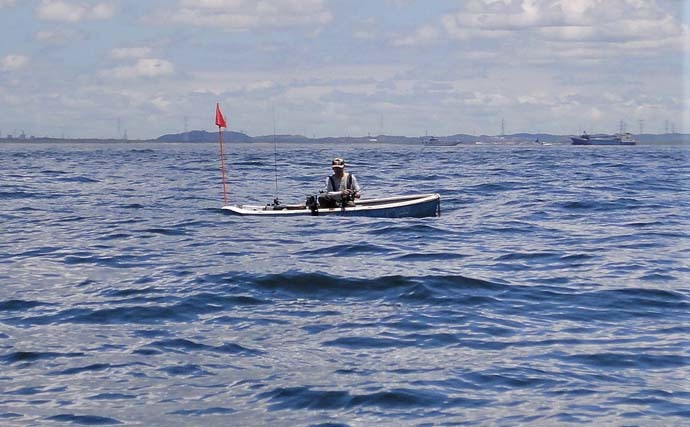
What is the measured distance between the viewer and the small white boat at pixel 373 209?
2555 cm

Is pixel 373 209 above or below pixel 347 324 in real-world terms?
above

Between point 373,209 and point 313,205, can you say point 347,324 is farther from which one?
point 373,209

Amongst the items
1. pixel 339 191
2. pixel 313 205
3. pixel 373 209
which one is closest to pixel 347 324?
pixel 313 205

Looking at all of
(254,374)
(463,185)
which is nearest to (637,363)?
(254,374)

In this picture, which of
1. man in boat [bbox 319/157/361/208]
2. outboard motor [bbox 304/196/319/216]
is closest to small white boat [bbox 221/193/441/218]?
outboard motor [bbox 304/196/319/216]

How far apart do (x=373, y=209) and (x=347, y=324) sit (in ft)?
43.4

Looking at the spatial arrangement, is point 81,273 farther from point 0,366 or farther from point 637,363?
point 637,363

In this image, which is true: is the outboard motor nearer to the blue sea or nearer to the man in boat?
the man in boat

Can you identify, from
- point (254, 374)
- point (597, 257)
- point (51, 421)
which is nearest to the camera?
point (51, 421)

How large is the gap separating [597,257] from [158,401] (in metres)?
10.8

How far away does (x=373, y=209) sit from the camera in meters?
25.6

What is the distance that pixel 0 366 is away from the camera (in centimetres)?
1063

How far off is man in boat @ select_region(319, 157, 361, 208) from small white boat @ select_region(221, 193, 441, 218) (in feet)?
0.56

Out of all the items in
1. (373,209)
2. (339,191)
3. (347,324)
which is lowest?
(347,324)
